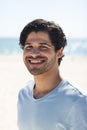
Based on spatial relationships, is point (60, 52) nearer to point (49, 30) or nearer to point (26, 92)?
point (49, 30)

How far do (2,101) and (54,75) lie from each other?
780 centimetres

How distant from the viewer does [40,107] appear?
8.02 feet

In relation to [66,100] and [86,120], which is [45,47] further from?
[86,120]

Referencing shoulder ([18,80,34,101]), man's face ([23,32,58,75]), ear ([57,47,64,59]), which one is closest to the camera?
man's face ([23,32,58,75])

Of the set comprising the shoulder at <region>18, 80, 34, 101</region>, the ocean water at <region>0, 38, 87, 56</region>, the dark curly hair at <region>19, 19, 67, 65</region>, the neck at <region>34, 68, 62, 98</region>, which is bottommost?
the ocean water at <region>0, 38, 87, 56</region>

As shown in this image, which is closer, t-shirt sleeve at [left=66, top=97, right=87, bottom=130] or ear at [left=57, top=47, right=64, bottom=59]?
t-shirt sleeve at [left=66, top=97, right=87, bottom=130]

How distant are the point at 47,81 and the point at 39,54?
211 mm

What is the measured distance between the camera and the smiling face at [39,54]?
2459 mm

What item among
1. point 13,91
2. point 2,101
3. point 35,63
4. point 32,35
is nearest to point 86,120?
point 35,63

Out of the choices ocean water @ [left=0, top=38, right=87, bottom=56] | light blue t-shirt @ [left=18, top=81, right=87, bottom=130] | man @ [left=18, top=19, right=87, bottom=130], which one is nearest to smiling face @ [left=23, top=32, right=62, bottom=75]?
man @ [left=18, top=19, right=87, bottom=130]

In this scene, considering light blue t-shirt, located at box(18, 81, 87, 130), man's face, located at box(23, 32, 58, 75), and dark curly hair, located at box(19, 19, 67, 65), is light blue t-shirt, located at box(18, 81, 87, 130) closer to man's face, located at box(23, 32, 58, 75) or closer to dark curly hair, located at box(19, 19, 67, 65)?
man's face, located at box(23, 32, 58, 75)

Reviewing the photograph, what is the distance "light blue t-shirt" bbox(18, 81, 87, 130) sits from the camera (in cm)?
224

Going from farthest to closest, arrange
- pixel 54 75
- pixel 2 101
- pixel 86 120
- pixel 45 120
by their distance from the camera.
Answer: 1. pixel 2 101
2. pixel 54 75
3. pixel 45 120
4. pixel 86 120

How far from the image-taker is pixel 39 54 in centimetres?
246
